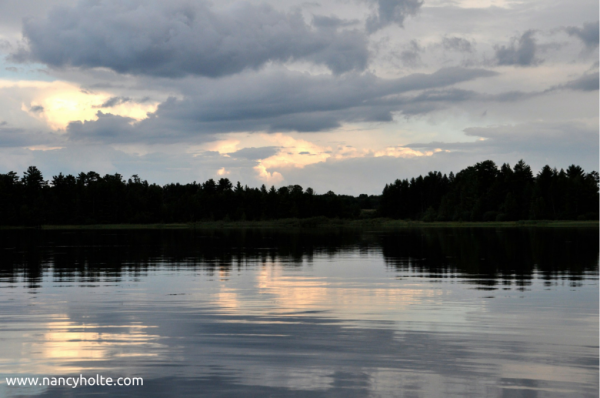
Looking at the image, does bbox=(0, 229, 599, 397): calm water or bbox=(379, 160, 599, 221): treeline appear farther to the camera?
bbox=(379, 160, 599, 221): treeline

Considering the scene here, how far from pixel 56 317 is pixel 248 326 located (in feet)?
21.2

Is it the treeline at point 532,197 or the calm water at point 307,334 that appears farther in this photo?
the treeline at point 532,197

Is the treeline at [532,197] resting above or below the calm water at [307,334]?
above

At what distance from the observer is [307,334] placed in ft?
52.3

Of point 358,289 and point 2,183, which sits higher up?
point 2,183

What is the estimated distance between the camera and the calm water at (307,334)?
11.5 metres

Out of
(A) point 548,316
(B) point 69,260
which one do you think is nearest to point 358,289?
(A) point 548,316

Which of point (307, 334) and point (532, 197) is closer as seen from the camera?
point (307, 334)

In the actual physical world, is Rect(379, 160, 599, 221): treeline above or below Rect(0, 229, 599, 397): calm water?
above

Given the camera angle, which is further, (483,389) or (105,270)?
(105,270)

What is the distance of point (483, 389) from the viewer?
11.1 meters

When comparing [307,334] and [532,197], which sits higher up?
[532,197]

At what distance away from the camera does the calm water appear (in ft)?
37.7

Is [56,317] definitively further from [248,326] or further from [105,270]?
[105,270]
